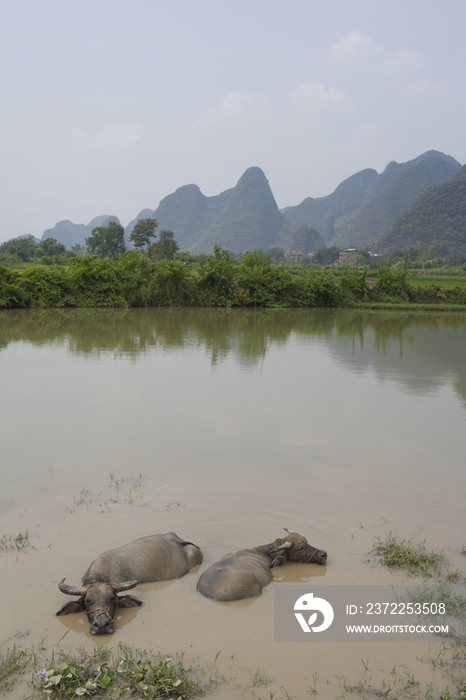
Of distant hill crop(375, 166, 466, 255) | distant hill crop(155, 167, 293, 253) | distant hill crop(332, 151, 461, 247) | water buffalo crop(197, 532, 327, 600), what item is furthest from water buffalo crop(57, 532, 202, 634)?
distant hill crop(155, 167, 293, 253)

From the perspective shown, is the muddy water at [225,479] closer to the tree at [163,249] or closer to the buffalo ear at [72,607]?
the buffalo ear at [72,607]

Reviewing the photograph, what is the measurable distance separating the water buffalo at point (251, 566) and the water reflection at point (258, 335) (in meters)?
5.58

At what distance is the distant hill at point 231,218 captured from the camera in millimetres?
155250

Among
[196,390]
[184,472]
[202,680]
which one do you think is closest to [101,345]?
[196,390]

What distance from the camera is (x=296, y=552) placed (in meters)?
3.31

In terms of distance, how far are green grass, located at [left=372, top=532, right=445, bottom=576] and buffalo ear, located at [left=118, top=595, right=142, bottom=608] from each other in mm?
1560

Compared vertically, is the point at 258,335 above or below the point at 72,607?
above

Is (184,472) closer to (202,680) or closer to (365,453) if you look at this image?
(365,453)

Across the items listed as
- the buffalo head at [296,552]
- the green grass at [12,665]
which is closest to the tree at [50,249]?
the buffalo head at [296,552]

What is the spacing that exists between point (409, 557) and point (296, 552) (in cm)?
72

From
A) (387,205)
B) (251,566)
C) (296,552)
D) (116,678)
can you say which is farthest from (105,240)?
(387,205)

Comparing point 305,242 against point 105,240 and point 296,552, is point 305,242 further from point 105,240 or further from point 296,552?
point 296,552

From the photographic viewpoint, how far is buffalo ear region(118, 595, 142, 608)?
283 centimetres

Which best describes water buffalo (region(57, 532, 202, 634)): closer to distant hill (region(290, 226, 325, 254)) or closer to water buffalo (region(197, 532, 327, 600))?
water buffalo (region(197, 532, 327, 600))
